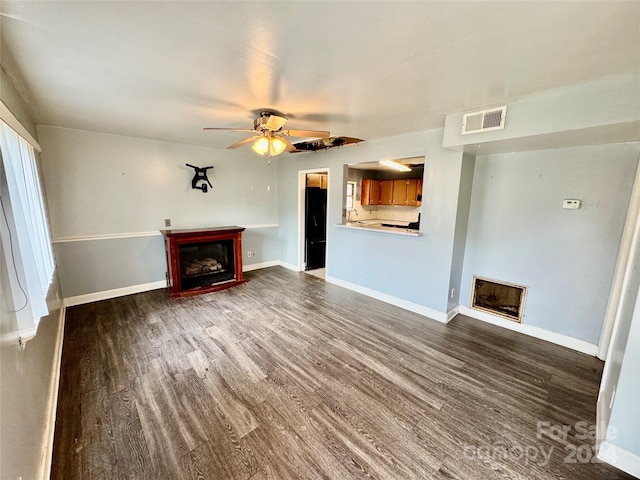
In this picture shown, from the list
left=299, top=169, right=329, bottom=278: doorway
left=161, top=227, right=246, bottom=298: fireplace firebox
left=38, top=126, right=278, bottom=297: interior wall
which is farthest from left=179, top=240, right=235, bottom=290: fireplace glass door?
left=299, top=169, right=329, bottom=278: doorway

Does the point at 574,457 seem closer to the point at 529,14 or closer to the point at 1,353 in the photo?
the point at 529,14

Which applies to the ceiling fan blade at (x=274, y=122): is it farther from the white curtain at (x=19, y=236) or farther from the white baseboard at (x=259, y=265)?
the white baseboard at (x=259, y=265)

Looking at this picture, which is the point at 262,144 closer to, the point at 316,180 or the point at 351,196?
the point at 316,180

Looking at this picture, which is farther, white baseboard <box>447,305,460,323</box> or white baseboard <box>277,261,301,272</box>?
white baseboard <box>277,261,301,272</box>

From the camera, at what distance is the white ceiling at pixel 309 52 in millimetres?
1223

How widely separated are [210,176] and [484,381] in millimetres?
4803

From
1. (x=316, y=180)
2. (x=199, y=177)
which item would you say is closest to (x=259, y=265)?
(x=199, y=177)

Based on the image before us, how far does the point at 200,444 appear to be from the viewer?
163 cm

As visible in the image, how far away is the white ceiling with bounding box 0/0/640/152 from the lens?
1223 mm

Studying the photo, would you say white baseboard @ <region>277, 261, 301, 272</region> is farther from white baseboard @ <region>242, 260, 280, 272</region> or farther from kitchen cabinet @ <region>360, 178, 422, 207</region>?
kitchen cabinet @ <region>360, 178, 422, 207</region>

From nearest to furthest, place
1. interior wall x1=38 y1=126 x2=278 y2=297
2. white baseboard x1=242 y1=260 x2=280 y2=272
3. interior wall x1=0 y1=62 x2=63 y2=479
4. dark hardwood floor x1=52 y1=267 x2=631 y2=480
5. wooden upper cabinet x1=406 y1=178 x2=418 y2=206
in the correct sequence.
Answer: interior wall x1=0 y1=62 x2=63 y2=479
dark hardwood floor x1=52 y1=267 x2=631 y2=480
interior wall x1=38 y1=126 x2=278 y2=297
white baseboard x1=242 y1=260 x2=280 y2=272
wooden upper cabinet x1=406 y1=178 x2=418 y2=206

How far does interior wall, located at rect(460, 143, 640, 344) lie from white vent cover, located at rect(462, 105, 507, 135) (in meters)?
0.89

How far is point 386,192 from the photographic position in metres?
6.31

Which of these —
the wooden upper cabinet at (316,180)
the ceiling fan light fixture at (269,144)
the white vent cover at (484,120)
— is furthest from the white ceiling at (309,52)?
the wooden upper cabinet at (316,180)
